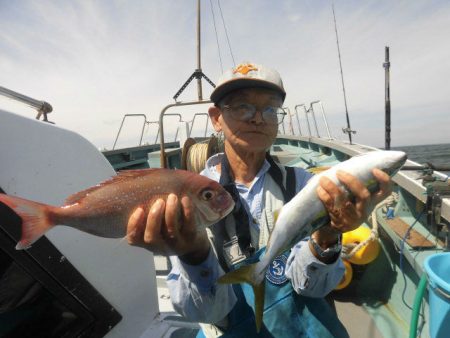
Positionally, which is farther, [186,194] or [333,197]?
[333,197]

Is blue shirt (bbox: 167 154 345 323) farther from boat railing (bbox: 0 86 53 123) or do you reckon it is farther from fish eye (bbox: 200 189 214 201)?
→ boat railing (bbox: 0 86 53 123)

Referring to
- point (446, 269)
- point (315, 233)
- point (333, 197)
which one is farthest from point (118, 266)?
point (446, 269)

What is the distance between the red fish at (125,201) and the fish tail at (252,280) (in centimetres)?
33

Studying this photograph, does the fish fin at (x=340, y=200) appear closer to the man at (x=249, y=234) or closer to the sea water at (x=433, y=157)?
the man at (x=249, y=234)

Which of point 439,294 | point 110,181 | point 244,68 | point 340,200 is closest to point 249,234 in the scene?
point 340,200

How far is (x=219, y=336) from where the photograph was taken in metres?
1.83

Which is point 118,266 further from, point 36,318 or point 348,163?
point 348,163

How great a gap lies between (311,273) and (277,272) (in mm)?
298

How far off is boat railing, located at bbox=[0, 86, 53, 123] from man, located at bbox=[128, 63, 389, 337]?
4.57 ft

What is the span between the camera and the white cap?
200 cm

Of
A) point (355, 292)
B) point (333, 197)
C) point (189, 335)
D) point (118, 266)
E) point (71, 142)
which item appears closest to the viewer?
point (333, 197)

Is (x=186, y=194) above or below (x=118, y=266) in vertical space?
above

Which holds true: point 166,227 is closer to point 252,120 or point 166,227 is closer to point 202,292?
point 202,292

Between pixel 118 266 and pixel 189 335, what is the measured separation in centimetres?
95
